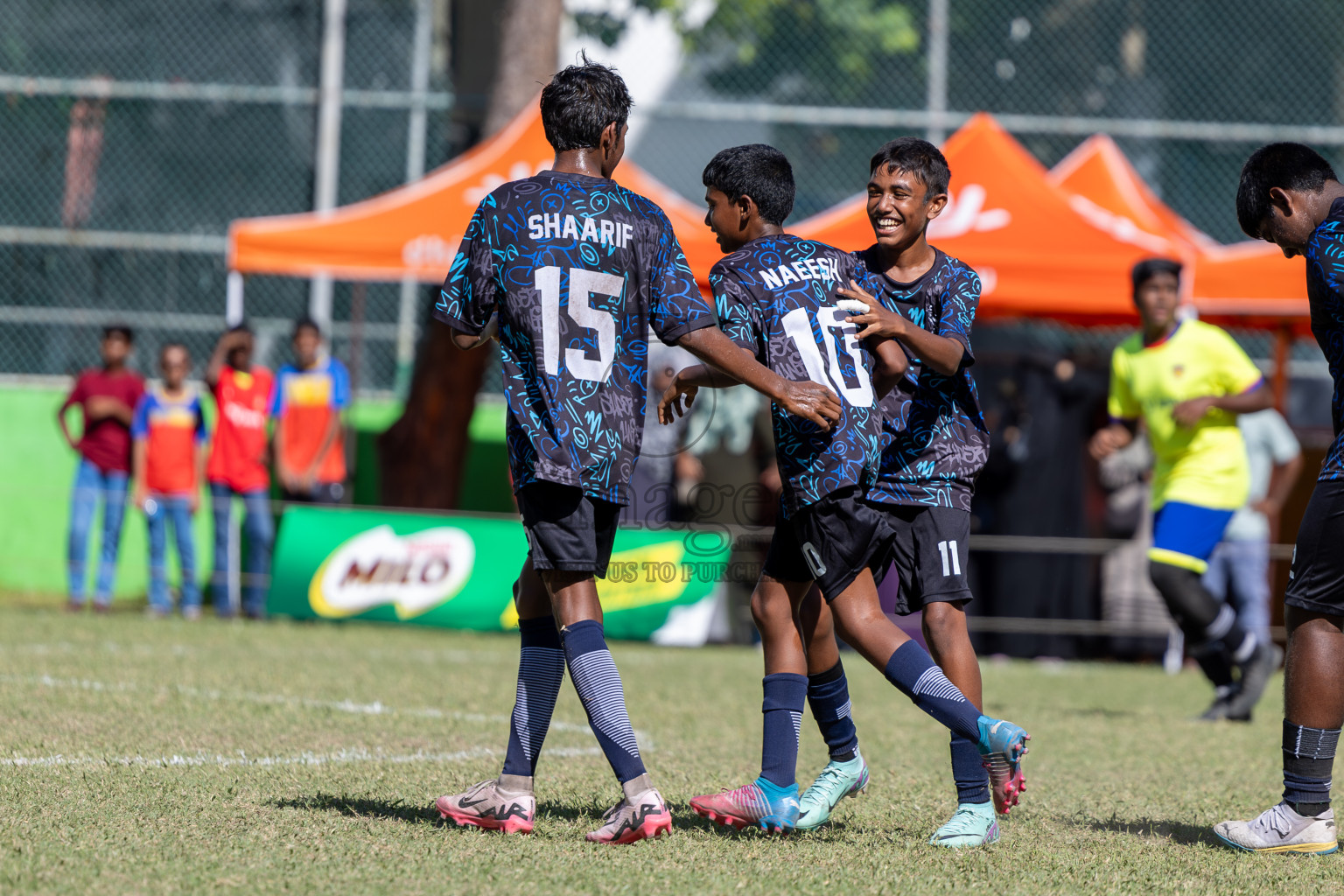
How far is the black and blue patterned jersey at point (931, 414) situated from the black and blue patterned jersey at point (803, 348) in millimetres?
211

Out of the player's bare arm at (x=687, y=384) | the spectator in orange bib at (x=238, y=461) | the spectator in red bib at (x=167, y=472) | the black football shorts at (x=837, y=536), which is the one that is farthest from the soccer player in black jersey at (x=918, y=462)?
the spectator in red bib at (x=167, y=472)

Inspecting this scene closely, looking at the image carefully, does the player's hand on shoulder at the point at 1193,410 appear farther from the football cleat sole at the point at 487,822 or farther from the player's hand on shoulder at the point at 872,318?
the football cleat sole at the point at 487,822

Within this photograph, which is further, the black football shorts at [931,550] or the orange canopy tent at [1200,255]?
the orange canopy tent at [1200,255]

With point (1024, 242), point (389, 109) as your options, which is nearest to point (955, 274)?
point (1024, 242)

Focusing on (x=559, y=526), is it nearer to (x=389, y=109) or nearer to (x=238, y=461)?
(x=238, y=461)

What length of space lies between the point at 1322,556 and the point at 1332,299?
68 cm

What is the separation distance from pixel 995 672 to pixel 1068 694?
1231 millimetres

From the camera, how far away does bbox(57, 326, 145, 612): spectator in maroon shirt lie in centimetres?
1149

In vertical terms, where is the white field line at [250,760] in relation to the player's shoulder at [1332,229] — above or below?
below

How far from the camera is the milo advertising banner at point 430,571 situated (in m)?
10.6

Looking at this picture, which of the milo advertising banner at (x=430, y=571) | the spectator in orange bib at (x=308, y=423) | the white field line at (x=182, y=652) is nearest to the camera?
the white field line at (x=182, y=652)

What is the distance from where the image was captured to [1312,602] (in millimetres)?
4121

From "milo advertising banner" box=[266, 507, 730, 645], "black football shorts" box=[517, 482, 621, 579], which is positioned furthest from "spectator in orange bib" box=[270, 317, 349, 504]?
"black football shorts" box=[517, 482, 621, 579]

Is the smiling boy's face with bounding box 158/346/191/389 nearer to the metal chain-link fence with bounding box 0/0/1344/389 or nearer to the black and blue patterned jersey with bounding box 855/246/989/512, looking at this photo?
the metal chain-link fence with bounding box 0/0/1344/389
